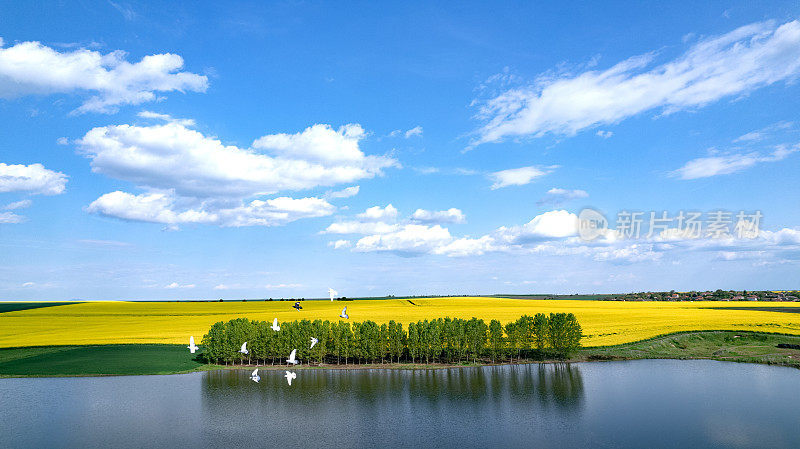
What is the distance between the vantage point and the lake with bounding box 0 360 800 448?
48.4 m

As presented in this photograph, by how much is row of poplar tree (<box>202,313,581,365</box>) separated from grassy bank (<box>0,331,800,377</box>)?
319cm

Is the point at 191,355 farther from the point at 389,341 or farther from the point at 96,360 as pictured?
the point at 389,341

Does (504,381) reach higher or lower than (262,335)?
lower

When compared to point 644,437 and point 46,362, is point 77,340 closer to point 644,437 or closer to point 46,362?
point 46,362

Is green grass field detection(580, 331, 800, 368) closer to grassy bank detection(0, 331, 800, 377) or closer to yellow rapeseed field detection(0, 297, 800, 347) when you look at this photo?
grassy bank detection(0, 331, 800, 377)

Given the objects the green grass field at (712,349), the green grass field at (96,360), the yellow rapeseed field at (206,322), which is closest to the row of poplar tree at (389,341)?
the green grass field at (96,360)

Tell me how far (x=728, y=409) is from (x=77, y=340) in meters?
134

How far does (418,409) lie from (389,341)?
1321 inches

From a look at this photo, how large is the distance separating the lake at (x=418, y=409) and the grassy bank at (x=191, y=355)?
17.3 ft

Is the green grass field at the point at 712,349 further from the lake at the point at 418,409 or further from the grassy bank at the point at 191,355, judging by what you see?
the lake at the point at 418,409

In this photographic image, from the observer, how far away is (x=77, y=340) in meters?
111

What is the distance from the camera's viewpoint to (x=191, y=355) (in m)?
96.1

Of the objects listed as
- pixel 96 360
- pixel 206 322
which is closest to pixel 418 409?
pixel 96 360

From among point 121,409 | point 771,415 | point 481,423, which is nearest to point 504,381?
point 481,423
